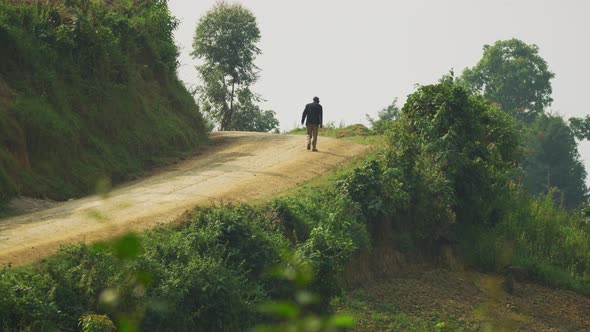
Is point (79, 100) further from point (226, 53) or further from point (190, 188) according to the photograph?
point (226, 53)

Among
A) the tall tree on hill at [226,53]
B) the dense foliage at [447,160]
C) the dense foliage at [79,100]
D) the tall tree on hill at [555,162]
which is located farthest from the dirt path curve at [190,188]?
the tall tree on hill at [555,162]

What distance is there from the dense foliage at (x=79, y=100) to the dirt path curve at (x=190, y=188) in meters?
1.12

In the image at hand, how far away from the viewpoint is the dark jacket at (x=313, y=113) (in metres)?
24.0

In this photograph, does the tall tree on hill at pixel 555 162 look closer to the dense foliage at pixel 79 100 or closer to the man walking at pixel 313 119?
the man walking at pixel 313 119

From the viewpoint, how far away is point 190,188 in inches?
680

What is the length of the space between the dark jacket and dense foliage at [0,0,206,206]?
3.76m

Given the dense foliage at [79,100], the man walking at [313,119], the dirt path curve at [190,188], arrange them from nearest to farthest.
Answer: the dirt path curve at [190,188] < the dense foliage at [79,100] < the man walking at [313,119]

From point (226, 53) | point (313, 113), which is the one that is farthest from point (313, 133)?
point (226, 53)

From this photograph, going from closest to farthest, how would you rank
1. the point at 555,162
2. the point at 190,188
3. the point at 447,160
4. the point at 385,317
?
the point at 385,317 < the point at 190,188 < the point at 447,160 < the point at 555,162

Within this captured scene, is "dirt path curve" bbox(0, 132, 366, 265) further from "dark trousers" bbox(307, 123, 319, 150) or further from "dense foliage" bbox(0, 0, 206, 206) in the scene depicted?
"dense foliage" bbox(0, 0, 206, 206)

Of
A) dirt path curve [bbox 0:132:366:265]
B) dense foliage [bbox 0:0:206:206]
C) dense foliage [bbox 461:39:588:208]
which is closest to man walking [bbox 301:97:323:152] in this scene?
dirt path curve [bbox 0:132:366:265]

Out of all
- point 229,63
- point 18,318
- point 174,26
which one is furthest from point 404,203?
point 229,63

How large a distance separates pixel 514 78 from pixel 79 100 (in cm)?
5534

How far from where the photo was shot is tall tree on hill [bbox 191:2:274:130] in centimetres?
4469
